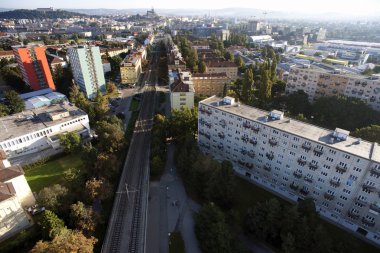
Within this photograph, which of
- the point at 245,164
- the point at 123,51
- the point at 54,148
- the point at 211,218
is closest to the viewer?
the point at 211,218

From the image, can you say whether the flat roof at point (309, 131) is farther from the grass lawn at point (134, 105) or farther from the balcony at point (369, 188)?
the grass lawn at point (134, 105)

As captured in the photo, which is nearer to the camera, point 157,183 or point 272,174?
point 272,174

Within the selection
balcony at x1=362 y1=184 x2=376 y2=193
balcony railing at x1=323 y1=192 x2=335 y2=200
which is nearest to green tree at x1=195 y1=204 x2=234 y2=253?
balcony railing at x1=323 y1=192 x2=335 y2=200

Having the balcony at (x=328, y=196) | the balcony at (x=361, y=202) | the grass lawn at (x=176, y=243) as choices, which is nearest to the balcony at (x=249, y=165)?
the balcony at (x=328, y=196)

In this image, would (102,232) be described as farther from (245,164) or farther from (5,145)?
(5,145)

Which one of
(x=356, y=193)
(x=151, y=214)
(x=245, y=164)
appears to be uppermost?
(x=356, y=193)

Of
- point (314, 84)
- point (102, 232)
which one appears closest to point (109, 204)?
point (102, 232)
